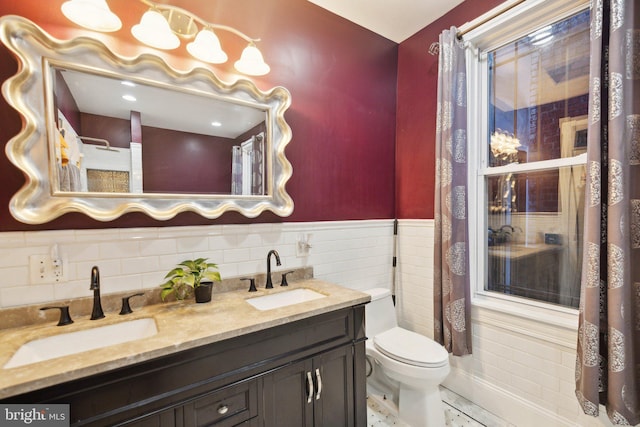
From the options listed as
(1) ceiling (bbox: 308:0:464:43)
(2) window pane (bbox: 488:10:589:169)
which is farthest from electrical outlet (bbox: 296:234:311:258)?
(1) ceiling (bbox: 308:0:464:43)

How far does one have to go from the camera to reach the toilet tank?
203 cm

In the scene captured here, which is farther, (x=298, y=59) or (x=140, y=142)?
(x=298, y=59)

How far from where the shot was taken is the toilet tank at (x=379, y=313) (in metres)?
2.03

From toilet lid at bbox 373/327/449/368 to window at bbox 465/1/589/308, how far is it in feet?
1.94

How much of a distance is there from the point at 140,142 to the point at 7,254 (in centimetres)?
69

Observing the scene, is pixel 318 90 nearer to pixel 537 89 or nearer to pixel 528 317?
pixel 537 89

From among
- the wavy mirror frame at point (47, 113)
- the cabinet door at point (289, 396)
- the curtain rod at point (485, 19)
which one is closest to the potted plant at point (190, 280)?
the wavy mirror frame at point (47, 113)

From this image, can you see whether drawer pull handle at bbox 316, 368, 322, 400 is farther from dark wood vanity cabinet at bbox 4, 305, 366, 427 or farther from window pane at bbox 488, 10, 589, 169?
window pane at bbox 488, 10, 589, 169

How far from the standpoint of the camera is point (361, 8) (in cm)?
203

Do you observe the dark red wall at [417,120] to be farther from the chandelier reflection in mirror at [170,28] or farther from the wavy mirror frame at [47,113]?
the wavy mirror frame at [47,113]

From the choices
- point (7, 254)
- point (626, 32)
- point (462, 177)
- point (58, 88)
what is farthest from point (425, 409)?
point (58, 88)

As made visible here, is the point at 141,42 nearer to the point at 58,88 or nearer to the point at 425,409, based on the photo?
the point at 58,88

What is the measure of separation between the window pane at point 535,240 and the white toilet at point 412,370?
68 cm

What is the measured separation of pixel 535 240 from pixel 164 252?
2148mm
